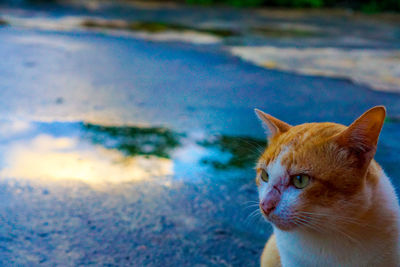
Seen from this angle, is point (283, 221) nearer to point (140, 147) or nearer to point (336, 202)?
point (336, 202)

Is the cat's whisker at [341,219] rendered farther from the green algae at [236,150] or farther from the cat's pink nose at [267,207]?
the green algae at [236,150]

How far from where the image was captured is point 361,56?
299 inches

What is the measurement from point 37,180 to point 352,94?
13.4 ft

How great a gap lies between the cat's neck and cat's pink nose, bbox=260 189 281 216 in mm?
135

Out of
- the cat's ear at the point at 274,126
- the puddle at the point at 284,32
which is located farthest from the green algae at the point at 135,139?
the puddle at the point at 284,32

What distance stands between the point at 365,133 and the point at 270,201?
1.53 ft

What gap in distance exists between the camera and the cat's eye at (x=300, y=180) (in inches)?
70.9

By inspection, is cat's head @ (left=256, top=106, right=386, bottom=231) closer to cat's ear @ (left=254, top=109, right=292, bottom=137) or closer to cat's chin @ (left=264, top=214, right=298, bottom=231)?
cat's chin @ (left=264, top=214, right=298, bottom=231)

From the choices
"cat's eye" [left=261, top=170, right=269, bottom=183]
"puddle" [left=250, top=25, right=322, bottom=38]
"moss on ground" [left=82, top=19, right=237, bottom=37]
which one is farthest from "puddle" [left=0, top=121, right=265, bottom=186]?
"puddle" [left=250, top=25, right=322, bottom=38]

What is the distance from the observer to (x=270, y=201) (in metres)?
1.86

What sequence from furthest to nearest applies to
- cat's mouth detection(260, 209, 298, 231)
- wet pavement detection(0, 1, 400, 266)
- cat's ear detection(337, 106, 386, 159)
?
1. wet pavement detection(0, 1, 400, 266)
2. cat's mouth detection(260, 209, 298, 231)
3. cat's ear detection(337, 106, 386, 159)

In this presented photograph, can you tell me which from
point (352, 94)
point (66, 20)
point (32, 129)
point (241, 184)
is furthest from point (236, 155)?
point (66, 20)

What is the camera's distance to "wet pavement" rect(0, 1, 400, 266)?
2715mm

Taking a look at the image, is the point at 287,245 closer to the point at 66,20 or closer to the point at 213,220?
the point at 213,220
